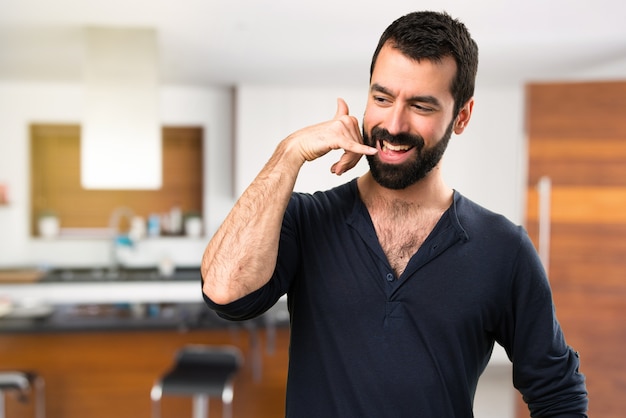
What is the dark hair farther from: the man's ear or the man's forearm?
the man's forearm

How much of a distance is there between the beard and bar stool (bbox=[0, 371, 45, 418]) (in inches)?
127

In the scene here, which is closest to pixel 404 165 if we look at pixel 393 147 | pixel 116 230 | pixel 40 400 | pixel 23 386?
pixel 393 147

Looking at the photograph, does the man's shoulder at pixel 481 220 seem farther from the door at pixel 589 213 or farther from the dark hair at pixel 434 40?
the door at pixel 589 213

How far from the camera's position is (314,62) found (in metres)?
5.58

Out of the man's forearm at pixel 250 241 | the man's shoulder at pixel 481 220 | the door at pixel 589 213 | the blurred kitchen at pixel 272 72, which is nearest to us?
the man's forearm at pixel 250 241

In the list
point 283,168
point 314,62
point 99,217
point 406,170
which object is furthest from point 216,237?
point 99,217

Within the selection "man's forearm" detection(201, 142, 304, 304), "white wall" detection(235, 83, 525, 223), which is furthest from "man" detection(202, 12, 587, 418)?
"white wall" detection(235, 83, 525, 223)

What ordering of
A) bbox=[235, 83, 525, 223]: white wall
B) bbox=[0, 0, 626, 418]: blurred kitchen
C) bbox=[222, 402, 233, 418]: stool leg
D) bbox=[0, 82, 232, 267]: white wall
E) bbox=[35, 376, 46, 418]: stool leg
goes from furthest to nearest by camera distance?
bbox=[0, 82, 232, 267]: white wall → bbox=[235, 83, 525, 223]: white wall → bbox=[222, 402, 233, 418]: stool leg → bbox=[35, 376, 46, 418]: stool leg → bbox=[0, 0, 626, 418]: blurred kitchen

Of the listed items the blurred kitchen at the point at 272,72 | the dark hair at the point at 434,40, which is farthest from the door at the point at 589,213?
the dark hair at the point at 434,40

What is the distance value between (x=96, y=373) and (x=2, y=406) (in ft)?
1.83

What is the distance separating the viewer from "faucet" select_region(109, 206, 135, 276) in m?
6.69

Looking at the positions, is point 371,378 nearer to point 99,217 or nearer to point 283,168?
point 283,168

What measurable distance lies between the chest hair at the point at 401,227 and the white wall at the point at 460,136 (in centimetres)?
485

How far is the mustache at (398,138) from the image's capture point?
4.44 feet
